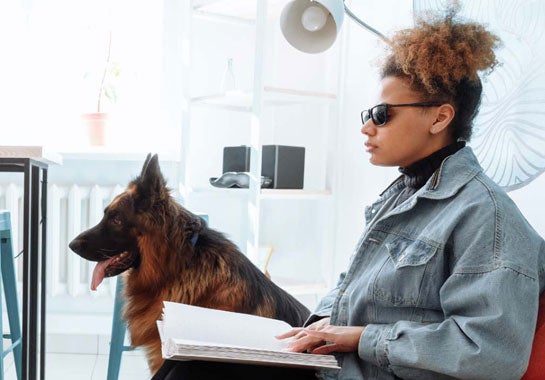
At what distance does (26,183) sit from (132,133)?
140cm

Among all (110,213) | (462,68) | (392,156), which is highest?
(462,68)

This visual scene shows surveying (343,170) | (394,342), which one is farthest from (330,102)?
(394,342)

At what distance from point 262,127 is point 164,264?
5.05 ft

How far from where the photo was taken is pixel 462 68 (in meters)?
1.05

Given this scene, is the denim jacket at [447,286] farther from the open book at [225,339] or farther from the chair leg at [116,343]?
the chair leg at [116,343]

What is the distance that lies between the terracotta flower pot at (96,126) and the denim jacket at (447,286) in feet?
6.85

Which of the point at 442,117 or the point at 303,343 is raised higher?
the point at 442,117

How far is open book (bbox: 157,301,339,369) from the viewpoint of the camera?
86cm

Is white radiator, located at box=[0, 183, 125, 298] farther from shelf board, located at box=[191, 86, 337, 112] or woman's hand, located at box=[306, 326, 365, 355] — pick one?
woman's hand, located at box=[306, 326, 365, 355]

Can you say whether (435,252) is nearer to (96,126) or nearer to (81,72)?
(96,126)

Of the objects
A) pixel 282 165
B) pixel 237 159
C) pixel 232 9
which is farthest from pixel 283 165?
pixel 232 9

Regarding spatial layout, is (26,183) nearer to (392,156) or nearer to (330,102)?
(392,156)

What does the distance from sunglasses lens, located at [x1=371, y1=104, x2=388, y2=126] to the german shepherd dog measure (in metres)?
0.53

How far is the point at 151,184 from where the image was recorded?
146 cm
